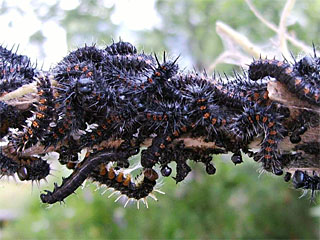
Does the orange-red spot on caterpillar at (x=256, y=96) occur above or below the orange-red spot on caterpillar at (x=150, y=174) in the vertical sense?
above

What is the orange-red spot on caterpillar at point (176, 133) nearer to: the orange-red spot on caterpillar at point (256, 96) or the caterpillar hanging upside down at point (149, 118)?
the caterpillar hanging upside down at point (149, 118)

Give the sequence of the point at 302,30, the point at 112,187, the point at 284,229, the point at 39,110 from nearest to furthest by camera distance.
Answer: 1. the point at 39,110
2. the point at 112,187
3. the point at 302,30
4. the point at 284,229

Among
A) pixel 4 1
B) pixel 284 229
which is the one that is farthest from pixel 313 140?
pixel 284 229

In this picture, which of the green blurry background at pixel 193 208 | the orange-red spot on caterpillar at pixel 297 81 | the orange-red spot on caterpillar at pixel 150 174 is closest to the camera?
the orange-red spot on caterpillar at pixel 297 81

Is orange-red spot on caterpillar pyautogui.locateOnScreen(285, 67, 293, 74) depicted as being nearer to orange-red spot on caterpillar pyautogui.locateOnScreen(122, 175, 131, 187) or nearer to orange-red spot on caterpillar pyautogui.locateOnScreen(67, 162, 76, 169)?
orange-red spot on caterpillar pyautogui.locateOnScreen(122, 175, 131, 187)

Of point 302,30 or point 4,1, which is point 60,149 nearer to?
point 4,1

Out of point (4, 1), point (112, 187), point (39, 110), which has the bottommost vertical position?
point (112, 187)

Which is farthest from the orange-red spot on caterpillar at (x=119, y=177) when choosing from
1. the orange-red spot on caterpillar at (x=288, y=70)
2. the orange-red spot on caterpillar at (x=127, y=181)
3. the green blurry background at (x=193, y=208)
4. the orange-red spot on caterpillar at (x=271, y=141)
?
the green blurry background at (x=193, y=208)

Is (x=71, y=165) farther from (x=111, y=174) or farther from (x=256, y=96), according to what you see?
(x=256, y=96)
